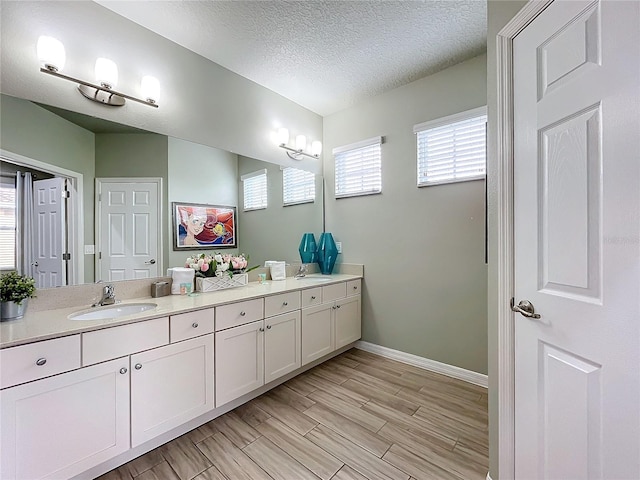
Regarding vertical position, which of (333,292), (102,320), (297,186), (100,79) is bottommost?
(333,292)

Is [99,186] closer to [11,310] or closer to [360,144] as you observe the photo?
[11,310]

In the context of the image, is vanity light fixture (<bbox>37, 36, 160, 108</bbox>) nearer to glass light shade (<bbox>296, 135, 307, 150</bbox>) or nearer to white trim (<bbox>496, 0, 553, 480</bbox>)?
glass light shade (<bbox>296, 135, 307, 150</bbox>)

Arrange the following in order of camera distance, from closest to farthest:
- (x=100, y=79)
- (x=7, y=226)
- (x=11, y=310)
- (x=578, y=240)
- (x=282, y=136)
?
(x=578, y=240), (x=11, y=310), (x=7, y=226), (x=100, y=79), (x=282, y=136)

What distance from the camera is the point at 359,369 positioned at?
264 cm

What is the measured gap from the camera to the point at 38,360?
121 cm

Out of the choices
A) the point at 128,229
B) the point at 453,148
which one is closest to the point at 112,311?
the point at 128,229

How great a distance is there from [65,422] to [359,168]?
291 centimetres

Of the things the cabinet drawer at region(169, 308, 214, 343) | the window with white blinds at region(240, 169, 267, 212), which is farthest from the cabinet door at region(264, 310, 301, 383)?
the window with white blinds at region(240, 169, 267, 212)

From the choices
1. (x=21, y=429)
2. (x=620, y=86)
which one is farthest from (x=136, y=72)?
(x=620, y=86)

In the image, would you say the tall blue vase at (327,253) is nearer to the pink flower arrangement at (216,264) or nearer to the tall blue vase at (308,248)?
the tall blue vase at (308,248)

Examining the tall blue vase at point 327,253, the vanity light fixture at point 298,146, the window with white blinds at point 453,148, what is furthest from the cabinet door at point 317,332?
the vanity light fixture at point 298,146

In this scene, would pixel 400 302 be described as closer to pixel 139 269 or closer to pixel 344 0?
pixel 139 269

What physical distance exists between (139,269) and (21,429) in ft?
3.23

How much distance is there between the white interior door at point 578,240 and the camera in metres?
0.77
